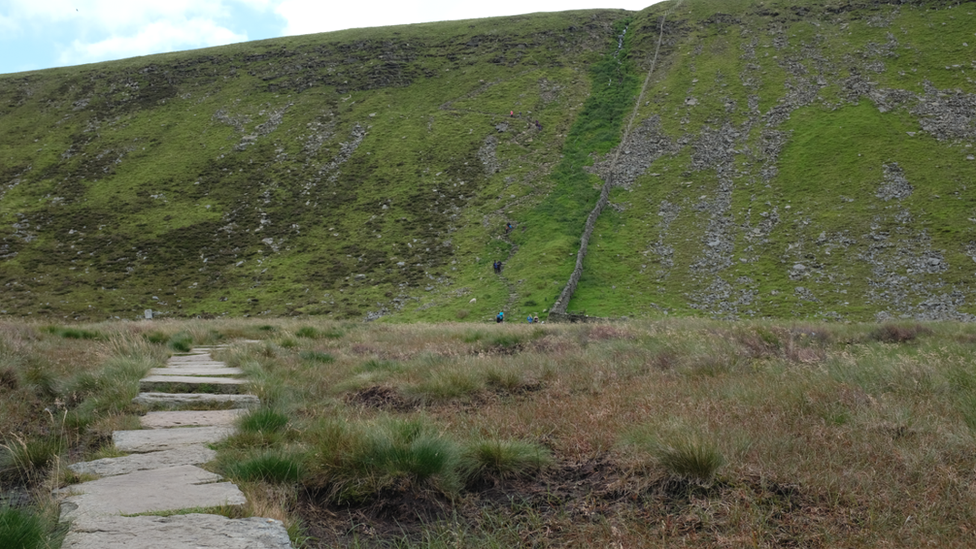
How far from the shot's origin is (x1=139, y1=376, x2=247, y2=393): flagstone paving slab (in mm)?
7484

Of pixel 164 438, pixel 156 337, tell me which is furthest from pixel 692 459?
pixel 156 337

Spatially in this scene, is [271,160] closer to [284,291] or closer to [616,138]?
[284,291]

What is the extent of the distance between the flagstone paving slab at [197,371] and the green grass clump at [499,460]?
5415 millimetres

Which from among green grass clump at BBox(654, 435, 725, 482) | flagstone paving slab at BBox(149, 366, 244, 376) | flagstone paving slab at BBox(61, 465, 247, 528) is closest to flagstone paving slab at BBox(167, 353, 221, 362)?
flagstone paving slab at BBox(149, 366, 244, 376)

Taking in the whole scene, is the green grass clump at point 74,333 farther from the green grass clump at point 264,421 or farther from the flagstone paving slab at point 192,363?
the green grass clump at point 264,421

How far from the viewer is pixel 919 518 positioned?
3293mm

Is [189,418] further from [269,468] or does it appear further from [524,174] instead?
[524,174]

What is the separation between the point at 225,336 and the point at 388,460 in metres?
13.6

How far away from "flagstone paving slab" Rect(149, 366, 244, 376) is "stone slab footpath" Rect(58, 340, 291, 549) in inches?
81.7

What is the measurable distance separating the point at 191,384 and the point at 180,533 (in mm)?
5008

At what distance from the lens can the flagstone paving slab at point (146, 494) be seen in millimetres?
3545

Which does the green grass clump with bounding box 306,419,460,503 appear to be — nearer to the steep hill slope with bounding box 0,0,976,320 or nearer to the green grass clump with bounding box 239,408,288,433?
the green grass clump with bounding box 239,408,288,433

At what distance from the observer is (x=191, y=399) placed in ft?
22.8

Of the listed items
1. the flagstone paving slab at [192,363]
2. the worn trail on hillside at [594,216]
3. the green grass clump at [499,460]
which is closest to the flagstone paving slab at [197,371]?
the flagstone paving slab at [192,363]
